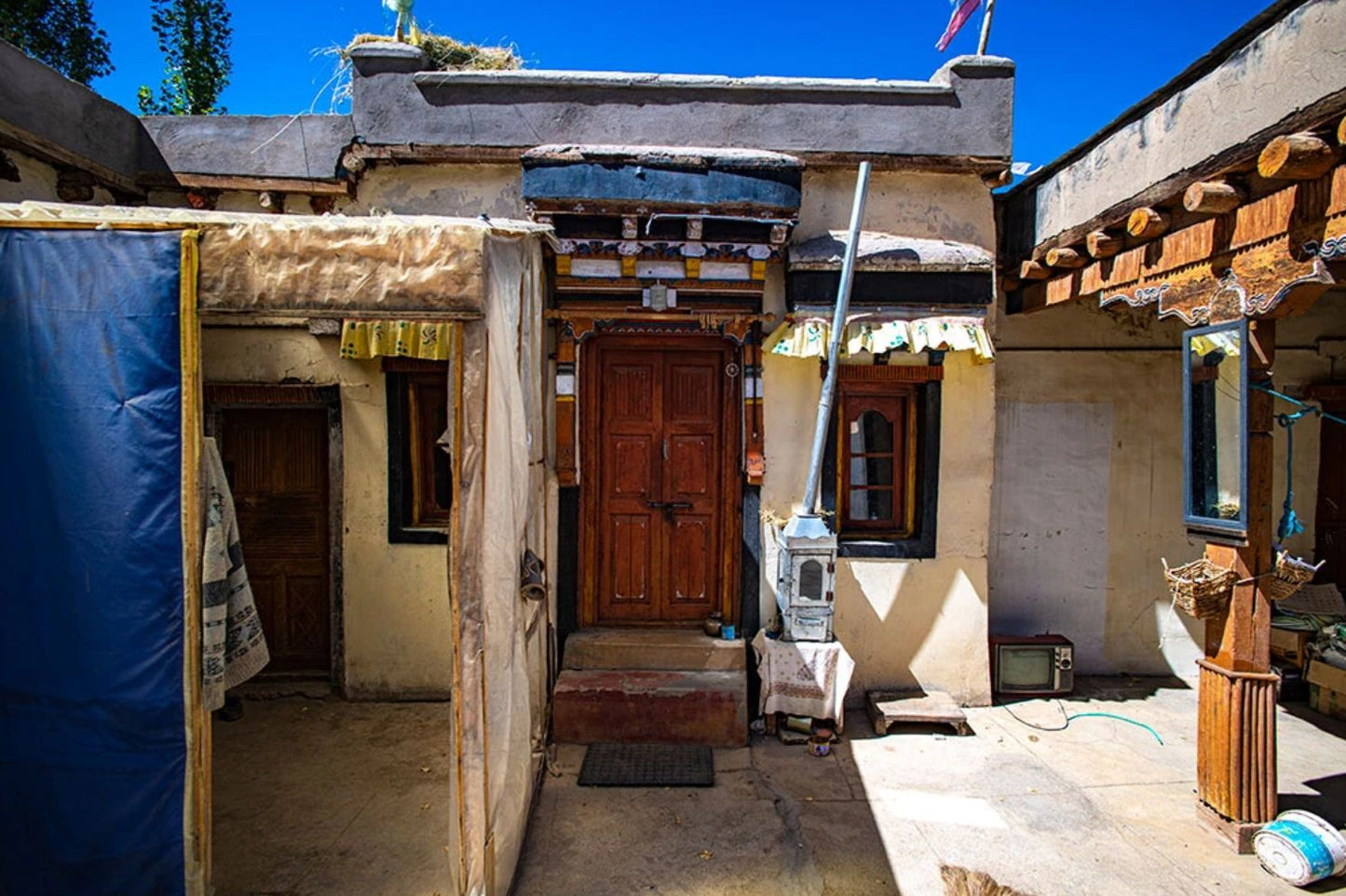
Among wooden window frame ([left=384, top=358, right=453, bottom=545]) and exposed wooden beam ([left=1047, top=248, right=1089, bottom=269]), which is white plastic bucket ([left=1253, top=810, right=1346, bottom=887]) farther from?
wooden window frame ([left=384, top=358, right=453, bottom=545])

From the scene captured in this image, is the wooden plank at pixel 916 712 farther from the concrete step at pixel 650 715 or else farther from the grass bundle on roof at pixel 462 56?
the grass bundle on roof at pixel 462 56

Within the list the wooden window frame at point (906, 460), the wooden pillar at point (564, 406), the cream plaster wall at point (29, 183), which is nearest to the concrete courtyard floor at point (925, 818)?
the wooden window frame at point (906, 460)

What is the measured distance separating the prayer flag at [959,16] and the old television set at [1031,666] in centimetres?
506

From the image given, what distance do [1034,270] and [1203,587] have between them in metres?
2.85

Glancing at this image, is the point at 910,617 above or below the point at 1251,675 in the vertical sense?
below

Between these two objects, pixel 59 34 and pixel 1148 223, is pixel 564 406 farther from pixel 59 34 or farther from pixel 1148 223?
pixel 59 34

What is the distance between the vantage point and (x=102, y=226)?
339 centimetres

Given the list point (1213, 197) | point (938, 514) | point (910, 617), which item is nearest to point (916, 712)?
point (910, 617)

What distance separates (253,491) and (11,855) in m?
3.36

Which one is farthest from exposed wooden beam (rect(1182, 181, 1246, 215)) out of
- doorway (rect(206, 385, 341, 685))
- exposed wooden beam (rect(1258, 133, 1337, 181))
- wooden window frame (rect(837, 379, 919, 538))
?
doorway (rect(206, 385, 341, 685))

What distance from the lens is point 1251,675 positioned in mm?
4332

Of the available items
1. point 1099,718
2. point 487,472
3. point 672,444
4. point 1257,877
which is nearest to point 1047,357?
point 1099,718

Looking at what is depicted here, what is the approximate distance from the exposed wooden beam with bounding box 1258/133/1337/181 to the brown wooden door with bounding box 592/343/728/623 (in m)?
3.66

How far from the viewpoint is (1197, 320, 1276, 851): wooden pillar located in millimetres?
4285
